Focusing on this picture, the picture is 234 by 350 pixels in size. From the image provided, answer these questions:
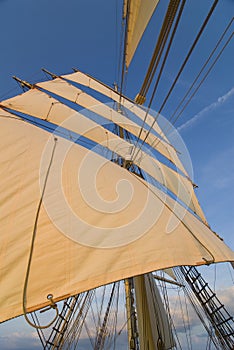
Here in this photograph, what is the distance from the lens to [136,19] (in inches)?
188

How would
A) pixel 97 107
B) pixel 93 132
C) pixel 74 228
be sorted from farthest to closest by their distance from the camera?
pixel 97 107 → pixel 93 132 → pixel 74 228

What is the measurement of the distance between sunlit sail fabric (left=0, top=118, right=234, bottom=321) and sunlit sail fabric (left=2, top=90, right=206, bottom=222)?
16.2 ft

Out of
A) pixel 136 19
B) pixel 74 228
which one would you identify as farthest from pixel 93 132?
pixel 74 228

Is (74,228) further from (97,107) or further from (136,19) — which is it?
(97,107)

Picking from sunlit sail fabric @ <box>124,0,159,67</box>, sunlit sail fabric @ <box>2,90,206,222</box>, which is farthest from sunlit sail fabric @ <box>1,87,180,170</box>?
sunlit sail fabric @ <box>124,0,159,67</box>

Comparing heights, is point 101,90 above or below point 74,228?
above

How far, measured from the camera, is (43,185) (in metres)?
3.34

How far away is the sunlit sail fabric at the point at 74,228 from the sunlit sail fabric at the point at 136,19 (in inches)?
101

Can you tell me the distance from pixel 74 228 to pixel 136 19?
13.6ft

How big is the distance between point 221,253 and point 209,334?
490cm

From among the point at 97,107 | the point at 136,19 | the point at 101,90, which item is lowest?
the point at 136,19

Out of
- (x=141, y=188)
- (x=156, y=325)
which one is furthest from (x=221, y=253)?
(x=156, y=325)

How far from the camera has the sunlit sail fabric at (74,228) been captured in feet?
7.61

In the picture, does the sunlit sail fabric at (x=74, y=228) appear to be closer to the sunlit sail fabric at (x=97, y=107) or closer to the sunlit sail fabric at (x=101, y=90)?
the sunlit sail fabric at (x=97, y=107)
